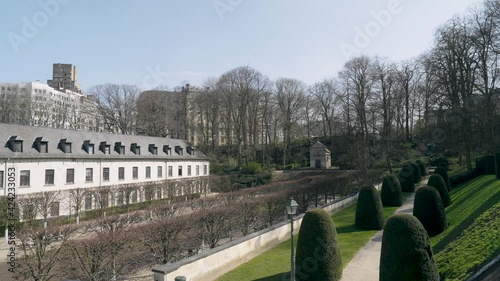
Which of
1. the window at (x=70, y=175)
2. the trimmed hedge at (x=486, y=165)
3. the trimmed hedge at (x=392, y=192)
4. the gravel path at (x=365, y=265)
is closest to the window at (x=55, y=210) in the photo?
the window at (x=70, y=175)

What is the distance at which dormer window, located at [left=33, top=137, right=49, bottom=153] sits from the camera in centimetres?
2645

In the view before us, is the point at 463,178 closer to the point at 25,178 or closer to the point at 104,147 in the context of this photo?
the point at 104,147

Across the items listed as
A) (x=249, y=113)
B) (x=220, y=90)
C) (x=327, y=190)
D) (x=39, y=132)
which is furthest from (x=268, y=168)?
(x=39, y=132)

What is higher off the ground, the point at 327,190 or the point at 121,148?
the point at 121,148

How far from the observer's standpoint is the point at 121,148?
34844 millimetres

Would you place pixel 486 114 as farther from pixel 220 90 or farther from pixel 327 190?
pixel 220 90

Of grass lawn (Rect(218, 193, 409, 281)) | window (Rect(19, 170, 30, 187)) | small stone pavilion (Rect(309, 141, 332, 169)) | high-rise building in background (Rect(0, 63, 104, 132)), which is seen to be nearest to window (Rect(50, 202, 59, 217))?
window (Rect(19, 170, 30, 187))

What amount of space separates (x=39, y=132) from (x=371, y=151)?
34.9 m

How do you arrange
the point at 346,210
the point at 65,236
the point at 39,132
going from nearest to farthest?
1. the point at 65,236
2. the point at 346,210
3. the point at 39,132

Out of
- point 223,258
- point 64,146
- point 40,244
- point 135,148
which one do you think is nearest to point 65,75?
A: point 135,148

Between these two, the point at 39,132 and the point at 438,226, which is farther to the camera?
the point at 39,132

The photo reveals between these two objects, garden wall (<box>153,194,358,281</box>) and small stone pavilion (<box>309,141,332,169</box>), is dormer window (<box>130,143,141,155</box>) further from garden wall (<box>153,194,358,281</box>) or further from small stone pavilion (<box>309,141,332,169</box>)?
small stone pavilion (<box>309,141,332,169</box>)

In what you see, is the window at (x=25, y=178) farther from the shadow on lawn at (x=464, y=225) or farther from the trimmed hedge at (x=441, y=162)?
the trimmed hedge at (x=441, y=162)

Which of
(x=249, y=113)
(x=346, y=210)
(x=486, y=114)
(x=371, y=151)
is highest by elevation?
(x=249, y=113)
